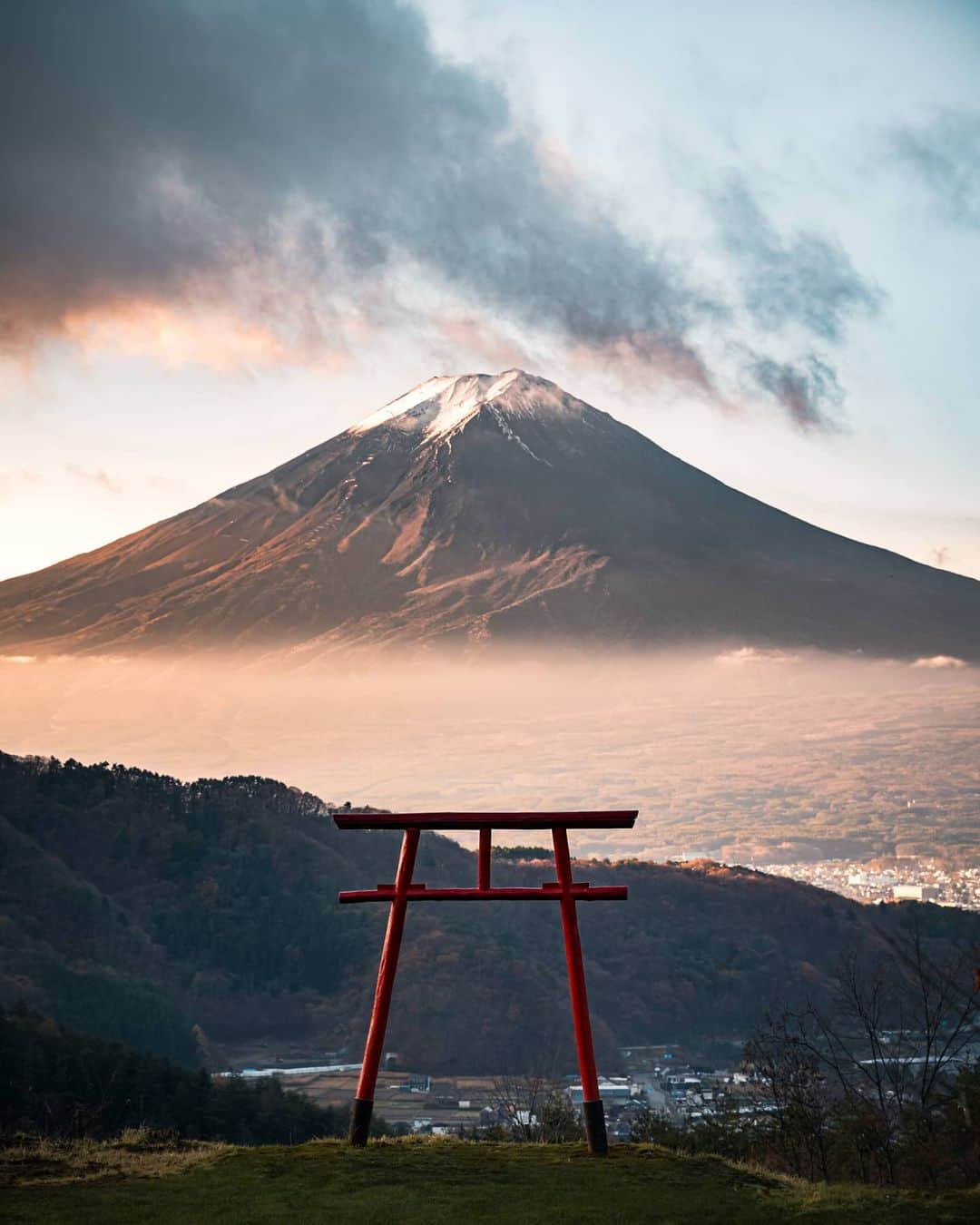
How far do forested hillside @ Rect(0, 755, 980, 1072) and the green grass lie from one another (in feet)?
206

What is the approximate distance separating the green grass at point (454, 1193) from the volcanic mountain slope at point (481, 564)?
461 ft

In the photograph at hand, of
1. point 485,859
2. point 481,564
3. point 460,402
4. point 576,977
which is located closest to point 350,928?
point 485,859

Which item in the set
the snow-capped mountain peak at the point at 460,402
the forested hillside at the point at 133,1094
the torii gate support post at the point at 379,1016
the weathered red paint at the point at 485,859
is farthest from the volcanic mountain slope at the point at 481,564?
the torii gate support post at the point at 379,1016

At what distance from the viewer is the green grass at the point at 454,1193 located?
25.6 ft

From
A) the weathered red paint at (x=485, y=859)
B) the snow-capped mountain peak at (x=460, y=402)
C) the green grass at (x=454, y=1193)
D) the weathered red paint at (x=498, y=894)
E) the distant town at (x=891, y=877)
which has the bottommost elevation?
the distant town at (x=891, y=877)

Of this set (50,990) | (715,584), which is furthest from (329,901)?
(715,584)

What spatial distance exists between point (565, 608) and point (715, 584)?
1717cm

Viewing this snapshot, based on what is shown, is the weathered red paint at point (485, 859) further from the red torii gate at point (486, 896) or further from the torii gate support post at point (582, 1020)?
the torii gate support post at point (582, 1020)

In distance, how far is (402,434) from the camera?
552ft

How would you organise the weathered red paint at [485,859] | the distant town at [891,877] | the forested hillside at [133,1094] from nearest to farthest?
1. the weathered red paint at [485,859]
2. the forested hillside at [133,1094]
3. the distant town at [891,877]

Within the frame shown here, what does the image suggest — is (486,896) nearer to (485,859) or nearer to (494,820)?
(485,859)

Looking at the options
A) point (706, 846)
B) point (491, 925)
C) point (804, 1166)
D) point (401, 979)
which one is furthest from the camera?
point (706, 846)

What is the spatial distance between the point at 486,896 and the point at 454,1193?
1974mm

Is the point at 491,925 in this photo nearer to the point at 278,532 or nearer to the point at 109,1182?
the point at 109,1182
